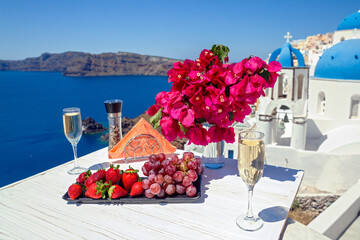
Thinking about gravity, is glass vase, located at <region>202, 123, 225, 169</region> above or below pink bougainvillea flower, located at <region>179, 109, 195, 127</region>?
below

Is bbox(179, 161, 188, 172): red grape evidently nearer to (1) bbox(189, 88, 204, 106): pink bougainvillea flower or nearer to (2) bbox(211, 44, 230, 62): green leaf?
(1) bbox(189, 88, 204, 106): pink bougainvillea flower

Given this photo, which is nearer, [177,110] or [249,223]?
[249,223]

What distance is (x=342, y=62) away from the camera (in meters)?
12.8

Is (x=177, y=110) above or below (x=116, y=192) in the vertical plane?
above

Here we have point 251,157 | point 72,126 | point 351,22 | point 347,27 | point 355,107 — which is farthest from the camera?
point 347,27

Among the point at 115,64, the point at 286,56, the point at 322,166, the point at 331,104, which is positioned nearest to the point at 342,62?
the point at 331,104

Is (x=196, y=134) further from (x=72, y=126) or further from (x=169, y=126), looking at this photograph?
(x=72, y=126)

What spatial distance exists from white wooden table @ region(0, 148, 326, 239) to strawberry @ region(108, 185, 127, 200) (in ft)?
0.21

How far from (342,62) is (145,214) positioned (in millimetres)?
14130

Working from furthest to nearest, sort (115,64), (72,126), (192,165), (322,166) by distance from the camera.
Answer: (115,64) < (322,166) < (72,126) < (192,165)

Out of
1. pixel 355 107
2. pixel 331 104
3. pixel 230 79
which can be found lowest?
pixel 355 107

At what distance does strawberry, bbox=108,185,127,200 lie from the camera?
1.58 metres

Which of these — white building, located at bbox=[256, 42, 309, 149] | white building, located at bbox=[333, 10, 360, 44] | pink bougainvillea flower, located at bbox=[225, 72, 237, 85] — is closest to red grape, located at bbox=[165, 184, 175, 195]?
pink bougainvillea flower, located at bbox=[225, 72, 237, 85]

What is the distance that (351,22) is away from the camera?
2009 cm
